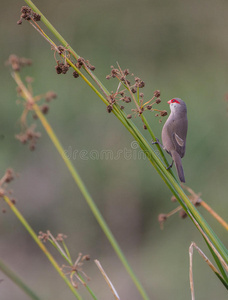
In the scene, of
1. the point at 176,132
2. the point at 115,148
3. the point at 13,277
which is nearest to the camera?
the point at 13,277

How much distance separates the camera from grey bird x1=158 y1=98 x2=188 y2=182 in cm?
187

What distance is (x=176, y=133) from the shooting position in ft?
6.12

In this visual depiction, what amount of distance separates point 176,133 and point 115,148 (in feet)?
10.6

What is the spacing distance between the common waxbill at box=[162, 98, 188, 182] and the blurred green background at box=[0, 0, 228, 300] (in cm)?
301

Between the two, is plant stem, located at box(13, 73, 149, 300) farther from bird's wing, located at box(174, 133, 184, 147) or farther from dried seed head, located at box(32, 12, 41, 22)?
Answer: bird's wing, located at box(174, 133, 184, 147)

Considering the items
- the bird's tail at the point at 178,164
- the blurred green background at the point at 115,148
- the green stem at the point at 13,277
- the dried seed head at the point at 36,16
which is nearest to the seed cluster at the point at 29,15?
the dried seed head at the point at 36,16

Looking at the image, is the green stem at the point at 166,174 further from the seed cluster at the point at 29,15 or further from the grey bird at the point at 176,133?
the grey bird at the point at 176,133

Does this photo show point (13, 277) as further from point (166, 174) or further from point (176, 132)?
point (176, 132)

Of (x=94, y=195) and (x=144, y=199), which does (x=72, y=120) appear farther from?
(x=144, y=199)

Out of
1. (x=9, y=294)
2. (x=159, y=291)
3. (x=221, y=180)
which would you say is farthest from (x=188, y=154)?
(x=9, y=294)

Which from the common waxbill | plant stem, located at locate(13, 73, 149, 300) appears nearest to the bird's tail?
the common waxbill

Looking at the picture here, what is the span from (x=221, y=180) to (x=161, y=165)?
4019mm

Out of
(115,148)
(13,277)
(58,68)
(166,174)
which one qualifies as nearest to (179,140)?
(166,174)

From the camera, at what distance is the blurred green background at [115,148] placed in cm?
506
